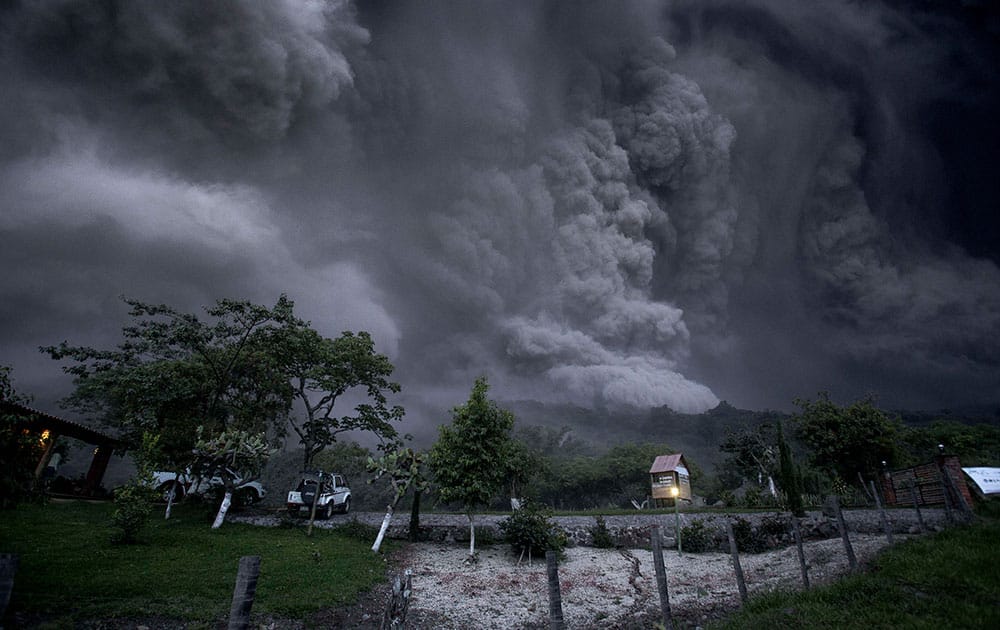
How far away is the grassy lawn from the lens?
433 inches

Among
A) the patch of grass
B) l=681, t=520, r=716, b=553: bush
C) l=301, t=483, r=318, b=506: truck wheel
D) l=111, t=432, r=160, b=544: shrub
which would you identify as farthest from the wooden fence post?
l=681, t=520, r=716, b=553: bush

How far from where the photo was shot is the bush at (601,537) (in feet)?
79.8

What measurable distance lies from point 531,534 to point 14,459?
737 inches

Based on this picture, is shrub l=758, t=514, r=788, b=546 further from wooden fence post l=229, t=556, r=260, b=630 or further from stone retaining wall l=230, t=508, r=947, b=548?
wooden fence post l=229, t=556, r=260, b=630

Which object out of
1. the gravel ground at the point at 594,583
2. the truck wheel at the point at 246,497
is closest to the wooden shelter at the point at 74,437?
the truck wheel at the point at 246,497

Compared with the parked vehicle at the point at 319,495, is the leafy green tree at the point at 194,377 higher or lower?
higher

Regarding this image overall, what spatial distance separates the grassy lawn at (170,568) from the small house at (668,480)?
3382cm

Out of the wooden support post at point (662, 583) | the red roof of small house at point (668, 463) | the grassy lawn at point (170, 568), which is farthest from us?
the red roof of small house at point (668, 463)

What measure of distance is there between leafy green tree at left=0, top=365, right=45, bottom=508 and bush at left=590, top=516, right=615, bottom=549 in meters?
23.4

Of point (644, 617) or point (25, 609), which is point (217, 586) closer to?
point (25, 609)

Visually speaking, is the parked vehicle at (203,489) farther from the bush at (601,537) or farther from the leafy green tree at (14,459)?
the bush at (601,537)

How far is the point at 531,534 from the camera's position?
70.8 feet

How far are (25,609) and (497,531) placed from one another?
802 inches

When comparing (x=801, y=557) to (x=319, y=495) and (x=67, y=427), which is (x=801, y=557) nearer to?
(x=319, y=495)
